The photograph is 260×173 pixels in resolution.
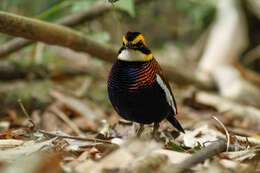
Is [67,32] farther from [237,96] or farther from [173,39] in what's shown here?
[173,39]

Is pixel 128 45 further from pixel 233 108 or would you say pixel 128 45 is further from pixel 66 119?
pixel 233 108

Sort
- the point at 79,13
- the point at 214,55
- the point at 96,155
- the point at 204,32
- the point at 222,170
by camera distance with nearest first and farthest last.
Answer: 1. the point at 222,170
2. the point at 96,155
3. the point at 79,13
4. the point at 214,55
5. the point at 204,32

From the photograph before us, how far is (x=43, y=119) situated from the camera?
4418 mm

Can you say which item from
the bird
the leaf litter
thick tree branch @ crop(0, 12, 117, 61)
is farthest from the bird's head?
thick tree branch @ crop(0, 12, 117, 61)

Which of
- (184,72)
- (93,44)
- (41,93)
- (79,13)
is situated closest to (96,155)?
(93,44)

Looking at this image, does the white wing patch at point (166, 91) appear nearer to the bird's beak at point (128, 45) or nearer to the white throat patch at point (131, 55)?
the white throat patch at point (131, 55)

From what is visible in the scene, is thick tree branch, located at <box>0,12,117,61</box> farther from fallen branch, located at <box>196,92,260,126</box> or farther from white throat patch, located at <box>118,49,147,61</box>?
fallen branch, located at <box>196,92,260,126</box>

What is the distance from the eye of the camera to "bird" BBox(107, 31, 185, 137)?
2.83m

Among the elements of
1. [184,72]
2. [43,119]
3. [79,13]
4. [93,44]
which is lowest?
[43,119]

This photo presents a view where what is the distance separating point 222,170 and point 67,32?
8.36ft

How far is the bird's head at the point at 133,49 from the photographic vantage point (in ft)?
9.33

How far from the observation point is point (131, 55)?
2885mm

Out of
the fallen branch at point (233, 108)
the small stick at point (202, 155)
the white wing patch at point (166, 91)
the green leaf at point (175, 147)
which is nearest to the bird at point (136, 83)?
the white wing patch at point (166, 91)

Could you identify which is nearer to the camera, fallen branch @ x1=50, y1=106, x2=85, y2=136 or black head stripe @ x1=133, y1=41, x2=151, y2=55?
black head stripe @ x1=133, y1=41, x2=151, y2=55
